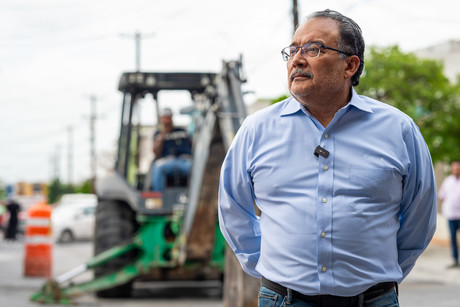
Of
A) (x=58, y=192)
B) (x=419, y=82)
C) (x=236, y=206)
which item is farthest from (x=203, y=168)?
(x=58, y=192)

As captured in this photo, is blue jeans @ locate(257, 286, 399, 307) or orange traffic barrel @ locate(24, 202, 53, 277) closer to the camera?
blue jeans @ locate(257, 286, 399, 307)

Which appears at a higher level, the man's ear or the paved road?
the man's ear

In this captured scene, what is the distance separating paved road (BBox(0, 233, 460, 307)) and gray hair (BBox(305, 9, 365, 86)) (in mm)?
6678

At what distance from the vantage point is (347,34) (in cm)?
312

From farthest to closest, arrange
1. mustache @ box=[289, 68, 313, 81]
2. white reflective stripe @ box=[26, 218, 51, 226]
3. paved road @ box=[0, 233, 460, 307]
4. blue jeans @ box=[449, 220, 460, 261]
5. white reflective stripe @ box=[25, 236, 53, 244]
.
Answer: white reflective stripe @ box=[26, 218, 51, 226] → white reflective stripe @ box=[25, 236, 53, 244] → blue jeans @ box=[449, 220, 460, 261] → paved road @ box=[0, 233, 460, 307] → mustache @ box=[289, 68, 313, 81]

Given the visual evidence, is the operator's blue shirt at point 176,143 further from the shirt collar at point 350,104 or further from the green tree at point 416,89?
the green tree at point 416,89

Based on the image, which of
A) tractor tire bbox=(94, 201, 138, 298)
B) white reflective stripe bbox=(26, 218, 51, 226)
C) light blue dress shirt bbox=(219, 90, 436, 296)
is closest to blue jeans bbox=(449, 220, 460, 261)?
tractor tire bbox=(94, 201, 138, 298)

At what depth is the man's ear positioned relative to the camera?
314 centimetres

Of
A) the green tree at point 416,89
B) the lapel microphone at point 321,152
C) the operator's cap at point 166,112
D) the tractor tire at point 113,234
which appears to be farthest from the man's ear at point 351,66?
the green tree at point 416,89

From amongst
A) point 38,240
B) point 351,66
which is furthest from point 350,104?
point 38,240

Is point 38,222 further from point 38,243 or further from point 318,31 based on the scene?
point 318,31

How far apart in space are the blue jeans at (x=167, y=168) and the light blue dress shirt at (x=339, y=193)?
8.26m

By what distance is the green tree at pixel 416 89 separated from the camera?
20656mm

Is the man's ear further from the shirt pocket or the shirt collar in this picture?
the shirt pocket
